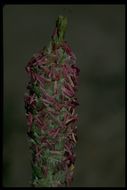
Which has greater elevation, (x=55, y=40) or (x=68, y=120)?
(x=55, y=40)

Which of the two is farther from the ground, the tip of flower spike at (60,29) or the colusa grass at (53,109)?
the tip of flower spike at (60,29)

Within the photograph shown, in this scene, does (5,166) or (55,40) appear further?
(5,166)

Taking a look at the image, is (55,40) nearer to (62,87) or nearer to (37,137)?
(62,87)

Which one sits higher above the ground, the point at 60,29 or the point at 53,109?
the point at 60,29

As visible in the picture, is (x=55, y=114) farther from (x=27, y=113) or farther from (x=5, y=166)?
(x=5, y=166)

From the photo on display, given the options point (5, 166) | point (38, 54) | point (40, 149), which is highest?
point (38, 54)

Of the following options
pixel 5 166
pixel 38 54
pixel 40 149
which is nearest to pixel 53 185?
pixel 40 149

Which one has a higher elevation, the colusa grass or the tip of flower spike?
the tip of flower spike
